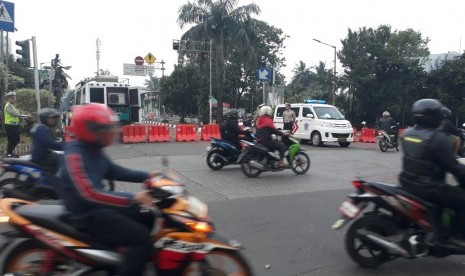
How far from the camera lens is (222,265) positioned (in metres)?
3.60

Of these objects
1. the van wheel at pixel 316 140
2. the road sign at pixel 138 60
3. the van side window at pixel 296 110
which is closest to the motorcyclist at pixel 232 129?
the van wheel at pixel 316 140

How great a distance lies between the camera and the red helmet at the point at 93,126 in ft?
10.9

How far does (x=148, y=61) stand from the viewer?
27359 mm

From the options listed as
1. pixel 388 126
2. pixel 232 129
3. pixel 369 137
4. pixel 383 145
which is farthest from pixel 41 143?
pixel 369 137

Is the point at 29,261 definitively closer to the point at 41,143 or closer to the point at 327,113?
the point at 41,143

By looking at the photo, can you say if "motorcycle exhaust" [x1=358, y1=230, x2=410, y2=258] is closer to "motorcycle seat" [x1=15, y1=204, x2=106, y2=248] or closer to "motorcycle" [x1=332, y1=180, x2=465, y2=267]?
"motorcycle" [x1=332, y1=180, x2=465, y2=267]

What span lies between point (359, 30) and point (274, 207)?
37.3 m

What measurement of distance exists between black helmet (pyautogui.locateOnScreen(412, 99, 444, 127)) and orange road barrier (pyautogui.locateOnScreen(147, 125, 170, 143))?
15.6 meters

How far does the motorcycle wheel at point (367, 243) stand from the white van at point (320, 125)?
1397 centimetres

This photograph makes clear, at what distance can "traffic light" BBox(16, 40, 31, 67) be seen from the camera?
1266cm

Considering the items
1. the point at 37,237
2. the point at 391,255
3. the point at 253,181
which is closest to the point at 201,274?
the point at 37,237

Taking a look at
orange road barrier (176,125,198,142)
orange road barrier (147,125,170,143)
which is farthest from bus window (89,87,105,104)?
orange road barrier (176,125,198,142)

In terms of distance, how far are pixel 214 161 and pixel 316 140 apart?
8598mm

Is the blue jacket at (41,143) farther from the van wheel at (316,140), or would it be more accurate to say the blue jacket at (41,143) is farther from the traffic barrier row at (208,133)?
the traffic barrier row at (208,133)
